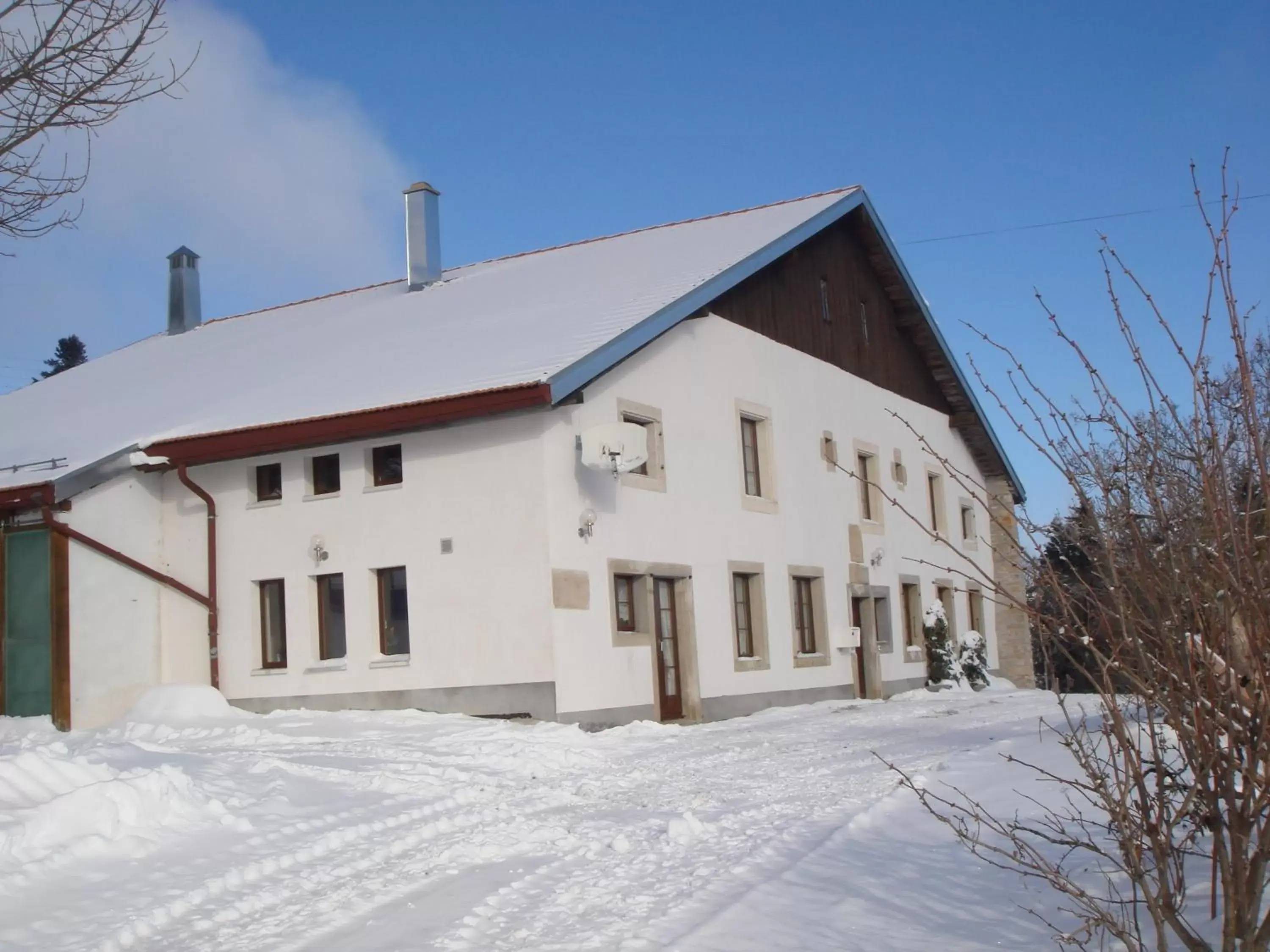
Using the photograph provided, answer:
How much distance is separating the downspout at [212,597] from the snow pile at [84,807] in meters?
8.31

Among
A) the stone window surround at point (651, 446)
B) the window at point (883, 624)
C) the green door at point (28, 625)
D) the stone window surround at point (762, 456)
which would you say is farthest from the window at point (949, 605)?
the green door at point (28, 625)

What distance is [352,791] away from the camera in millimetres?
9281

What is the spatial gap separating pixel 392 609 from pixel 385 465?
165 centimetres

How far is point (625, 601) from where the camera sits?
53.1 feet

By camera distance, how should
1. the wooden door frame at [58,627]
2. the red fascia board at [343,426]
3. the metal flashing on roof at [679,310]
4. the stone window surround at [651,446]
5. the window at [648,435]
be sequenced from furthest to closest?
the window at [648,435], the stone window surround at [651,446], the wooden door frame at [58,627], the metal flashing on roof at [679,310], the red fascia board at [343,426]

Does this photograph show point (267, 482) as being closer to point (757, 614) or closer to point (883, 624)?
point (757, 614)

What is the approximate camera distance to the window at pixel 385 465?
1571 centimetres

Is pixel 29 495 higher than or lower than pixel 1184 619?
higher

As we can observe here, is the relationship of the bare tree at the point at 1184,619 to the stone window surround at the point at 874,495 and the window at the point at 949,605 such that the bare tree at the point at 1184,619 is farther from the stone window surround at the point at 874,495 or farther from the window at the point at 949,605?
the window at the point at 949,605

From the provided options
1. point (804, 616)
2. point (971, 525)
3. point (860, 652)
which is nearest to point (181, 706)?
point (804, 616)

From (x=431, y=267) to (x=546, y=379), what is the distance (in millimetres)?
10304

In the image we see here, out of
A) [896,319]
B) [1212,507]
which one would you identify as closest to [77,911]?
[1212,507]

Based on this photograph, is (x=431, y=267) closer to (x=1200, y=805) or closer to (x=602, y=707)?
(x=602, y=707)

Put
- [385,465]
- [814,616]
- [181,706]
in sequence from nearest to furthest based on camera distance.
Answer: [181,706]
[385,465]
[814,616]
